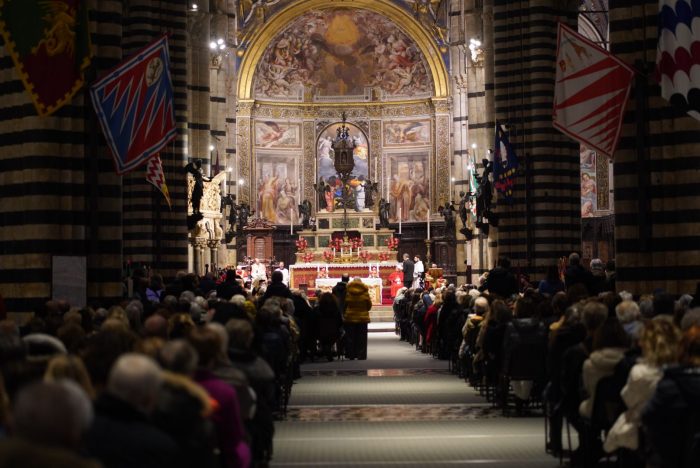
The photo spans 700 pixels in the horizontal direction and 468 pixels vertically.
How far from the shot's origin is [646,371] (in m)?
8.41

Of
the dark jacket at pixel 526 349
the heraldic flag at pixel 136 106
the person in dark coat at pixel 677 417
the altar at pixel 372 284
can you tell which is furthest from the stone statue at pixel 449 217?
the person in dark coat at pixel 677 417

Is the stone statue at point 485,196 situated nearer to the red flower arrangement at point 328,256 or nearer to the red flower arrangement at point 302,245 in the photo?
the red flower arrangement at point 328,256

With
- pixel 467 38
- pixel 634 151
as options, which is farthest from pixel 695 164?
pixel 467 38

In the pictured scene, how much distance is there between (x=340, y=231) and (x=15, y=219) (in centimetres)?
3211

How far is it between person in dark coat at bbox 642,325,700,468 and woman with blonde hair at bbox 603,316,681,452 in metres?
0.24

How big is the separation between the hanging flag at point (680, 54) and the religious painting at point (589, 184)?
32.1 meters

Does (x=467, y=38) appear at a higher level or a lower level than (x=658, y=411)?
higher

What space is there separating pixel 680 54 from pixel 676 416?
21.5ft

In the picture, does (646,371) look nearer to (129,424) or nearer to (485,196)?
(129,424)

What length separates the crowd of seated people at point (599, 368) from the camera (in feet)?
25.9

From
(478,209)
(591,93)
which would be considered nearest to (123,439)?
(591,93)

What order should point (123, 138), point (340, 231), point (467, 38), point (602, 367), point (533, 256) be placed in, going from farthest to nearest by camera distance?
point (340, 231), point (467, 38), point (533, 256), point (123, 138), point (602, 367)

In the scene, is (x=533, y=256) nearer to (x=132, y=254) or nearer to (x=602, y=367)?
(x=132, y=254)

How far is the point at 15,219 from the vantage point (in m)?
15.9
